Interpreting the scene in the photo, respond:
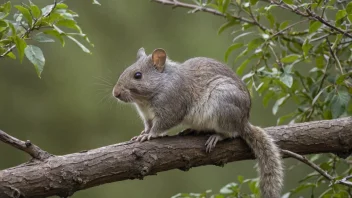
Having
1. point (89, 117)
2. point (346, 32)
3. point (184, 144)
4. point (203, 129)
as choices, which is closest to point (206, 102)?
point (203, 129)

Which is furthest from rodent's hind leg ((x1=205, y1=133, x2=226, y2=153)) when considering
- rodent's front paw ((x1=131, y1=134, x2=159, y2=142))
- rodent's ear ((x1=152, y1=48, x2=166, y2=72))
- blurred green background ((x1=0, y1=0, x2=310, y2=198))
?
blurred green background ((x1=0, y1=0, x2=310, y2=198))

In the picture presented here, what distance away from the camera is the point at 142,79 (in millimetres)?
3078

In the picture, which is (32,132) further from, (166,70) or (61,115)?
(166,70)

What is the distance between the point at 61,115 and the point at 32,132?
0.97 feet

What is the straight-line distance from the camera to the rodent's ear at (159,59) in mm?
3090

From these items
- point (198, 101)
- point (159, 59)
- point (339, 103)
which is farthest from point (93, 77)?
point (339, 103)

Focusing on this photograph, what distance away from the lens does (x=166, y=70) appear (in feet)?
10.3

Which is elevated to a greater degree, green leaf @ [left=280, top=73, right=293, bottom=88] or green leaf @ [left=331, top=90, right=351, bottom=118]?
green leaf @ [left=280, top=73, right=293, bottom=88]

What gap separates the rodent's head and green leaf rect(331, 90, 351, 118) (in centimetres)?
88

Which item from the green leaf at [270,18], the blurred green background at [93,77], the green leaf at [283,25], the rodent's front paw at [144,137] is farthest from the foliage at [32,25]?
the blurred green background at [93,77]

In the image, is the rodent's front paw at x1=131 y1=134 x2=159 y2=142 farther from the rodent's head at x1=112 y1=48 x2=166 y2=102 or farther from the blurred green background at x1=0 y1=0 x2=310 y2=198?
the blurred green background at x1=0 y1=0 x2=310 y2=198

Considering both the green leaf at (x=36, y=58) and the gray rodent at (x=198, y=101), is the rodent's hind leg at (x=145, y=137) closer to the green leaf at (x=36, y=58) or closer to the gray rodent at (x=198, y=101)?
the gray rodent at (x=198, y=101)

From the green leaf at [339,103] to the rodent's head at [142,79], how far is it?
2.90ft

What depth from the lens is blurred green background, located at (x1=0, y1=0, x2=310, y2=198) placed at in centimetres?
525
